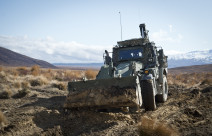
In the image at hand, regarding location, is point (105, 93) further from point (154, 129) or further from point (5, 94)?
point (5, 94)

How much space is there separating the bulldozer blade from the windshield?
2947mm

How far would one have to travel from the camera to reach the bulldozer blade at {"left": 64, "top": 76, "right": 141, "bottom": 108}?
22.0 ft

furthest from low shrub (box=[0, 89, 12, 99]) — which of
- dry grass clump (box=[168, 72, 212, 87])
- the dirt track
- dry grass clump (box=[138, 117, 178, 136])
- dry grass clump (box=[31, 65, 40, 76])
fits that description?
dry grass clump (box=[168, 72, 212, 87])

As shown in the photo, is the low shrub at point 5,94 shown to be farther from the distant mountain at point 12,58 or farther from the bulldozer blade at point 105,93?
the distant mountain at point 12,58

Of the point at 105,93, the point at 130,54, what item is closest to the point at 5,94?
the point at 130,54

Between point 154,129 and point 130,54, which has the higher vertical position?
point 130,54

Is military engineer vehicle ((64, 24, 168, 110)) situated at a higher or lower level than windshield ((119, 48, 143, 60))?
lower

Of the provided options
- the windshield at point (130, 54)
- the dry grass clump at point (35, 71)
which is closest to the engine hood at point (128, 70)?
the windshield at point (130, 54)

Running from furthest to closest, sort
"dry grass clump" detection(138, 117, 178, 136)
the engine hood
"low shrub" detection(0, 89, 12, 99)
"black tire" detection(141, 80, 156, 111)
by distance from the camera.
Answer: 1. "low shrub" detection(0, 89, 12, 99)
2. the engine hood
3. "black tire" detection(141, 80, 156, 111)
4. "dry grass clump" detection(138, 117, 178, 136)

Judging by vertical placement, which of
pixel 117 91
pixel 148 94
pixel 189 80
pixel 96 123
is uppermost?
pixel 117 91

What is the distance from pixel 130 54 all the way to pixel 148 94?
→ 324cm

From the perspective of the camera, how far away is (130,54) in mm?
9992

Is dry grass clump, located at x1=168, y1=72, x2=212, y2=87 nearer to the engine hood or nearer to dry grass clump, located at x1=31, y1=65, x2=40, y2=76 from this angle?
the engine hood

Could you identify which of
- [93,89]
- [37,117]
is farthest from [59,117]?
[93,89]
